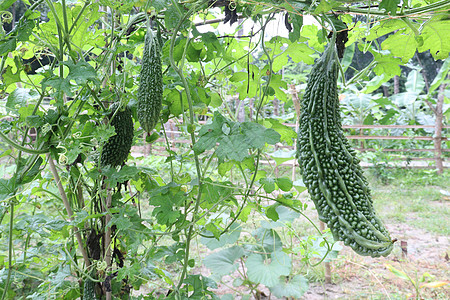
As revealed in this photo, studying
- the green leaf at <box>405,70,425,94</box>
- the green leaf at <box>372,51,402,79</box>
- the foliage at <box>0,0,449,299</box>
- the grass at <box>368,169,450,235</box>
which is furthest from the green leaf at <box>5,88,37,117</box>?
the green leaf at <box>405,70,425,94</box>

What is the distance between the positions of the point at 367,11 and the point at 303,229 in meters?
3.24

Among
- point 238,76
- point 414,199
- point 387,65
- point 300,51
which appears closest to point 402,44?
point 387,65

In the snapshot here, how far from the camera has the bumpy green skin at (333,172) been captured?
2.48 ft

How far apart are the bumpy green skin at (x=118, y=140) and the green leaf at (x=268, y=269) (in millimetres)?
976

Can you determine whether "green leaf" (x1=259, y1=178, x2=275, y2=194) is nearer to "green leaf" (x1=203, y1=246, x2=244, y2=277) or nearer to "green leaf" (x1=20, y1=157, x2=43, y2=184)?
"green leaf" (x1=20, y1=157, x2=43, y2=184)

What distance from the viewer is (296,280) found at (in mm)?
2051

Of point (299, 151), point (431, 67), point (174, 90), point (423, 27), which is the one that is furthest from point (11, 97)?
point (431, 67)

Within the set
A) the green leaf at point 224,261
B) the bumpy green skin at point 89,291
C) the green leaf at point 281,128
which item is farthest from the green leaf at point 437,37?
the bumpy green skin at point 89,291

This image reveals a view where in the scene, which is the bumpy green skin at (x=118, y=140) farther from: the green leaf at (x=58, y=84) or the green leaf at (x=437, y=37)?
the green leaf at (x=437, y=37)

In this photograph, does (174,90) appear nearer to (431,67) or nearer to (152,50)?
(152,50)

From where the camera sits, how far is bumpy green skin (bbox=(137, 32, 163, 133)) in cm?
98

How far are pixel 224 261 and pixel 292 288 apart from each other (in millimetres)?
422

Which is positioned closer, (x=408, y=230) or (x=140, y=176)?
(x=140, y=176)

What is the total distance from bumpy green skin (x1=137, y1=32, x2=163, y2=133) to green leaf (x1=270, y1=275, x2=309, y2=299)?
139cm
